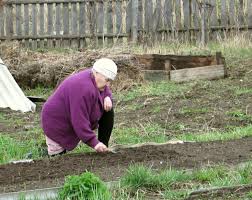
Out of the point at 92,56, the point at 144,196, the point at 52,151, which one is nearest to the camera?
the point at 144,196

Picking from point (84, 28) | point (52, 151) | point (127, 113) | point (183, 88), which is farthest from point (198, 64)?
point (52, 151)

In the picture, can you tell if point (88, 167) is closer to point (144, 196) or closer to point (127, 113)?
point (144, 196)

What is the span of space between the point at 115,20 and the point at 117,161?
12447 mm

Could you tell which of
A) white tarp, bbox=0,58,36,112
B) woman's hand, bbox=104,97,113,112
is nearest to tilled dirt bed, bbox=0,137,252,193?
woman's hand, bbox=104,97,113,112

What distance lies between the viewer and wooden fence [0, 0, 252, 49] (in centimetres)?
1717

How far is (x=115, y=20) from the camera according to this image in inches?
719

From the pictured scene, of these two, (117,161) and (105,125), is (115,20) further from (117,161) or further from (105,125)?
(117,161)

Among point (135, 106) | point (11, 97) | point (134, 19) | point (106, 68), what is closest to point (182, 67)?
point (135, 106)

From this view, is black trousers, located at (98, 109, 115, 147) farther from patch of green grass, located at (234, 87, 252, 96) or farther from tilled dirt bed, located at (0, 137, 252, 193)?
patch of green grass, located at (234, 87, 252, 96)

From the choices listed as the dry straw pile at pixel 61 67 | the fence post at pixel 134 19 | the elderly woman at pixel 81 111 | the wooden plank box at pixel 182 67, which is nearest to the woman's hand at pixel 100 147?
the elderly woman at pixel 81 111

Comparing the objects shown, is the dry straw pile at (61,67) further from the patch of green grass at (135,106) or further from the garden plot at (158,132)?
the patch of green grass at (135,106)

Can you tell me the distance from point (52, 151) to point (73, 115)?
863mm

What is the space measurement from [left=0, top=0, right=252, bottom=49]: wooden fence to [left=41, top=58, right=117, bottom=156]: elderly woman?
34.2ft

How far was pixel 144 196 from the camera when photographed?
188 inches
